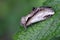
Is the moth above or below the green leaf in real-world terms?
above

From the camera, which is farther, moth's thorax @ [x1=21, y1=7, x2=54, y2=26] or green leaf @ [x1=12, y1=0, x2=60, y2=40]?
moth's thorax @ [x1=21, y1=7, x2=54, y2=26]

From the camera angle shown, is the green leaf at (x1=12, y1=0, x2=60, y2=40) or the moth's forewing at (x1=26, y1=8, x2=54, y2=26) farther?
the moth's forewing at (x1=26, y1=8, x2=54, y2=26)

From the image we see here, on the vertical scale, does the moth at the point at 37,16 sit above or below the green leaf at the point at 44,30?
above

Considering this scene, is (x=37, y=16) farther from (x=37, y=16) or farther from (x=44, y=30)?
(x=44, y=30)

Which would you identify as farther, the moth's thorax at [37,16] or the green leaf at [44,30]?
the moth's thorax at [37,16]

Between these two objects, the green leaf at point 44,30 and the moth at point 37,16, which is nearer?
the green leaf at point 44,30

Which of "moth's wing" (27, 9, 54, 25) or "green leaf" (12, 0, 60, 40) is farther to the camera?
"moth's wing" (27, 9, 54, 25)

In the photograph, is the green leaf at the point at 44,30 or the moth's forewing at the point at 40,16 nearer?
the green leaf at the point at 44,30

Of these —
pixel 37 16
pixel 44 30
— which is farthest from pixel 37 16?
pixel 44 30

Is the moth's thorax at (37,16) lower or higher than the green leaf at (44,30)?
higher

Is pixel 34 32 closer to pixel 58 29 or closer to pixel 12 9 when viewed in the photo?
pixel 58 29
